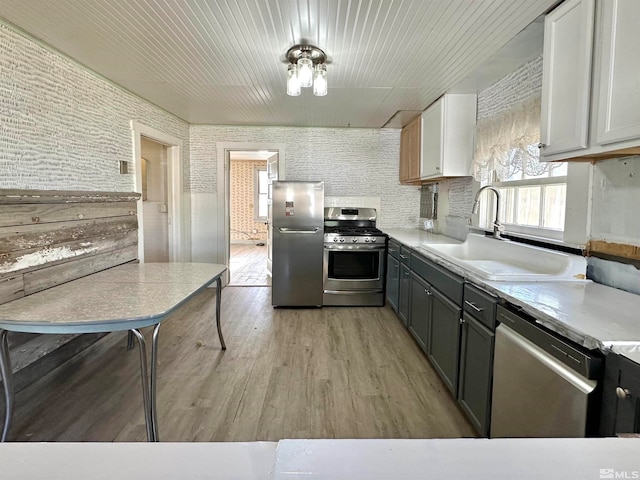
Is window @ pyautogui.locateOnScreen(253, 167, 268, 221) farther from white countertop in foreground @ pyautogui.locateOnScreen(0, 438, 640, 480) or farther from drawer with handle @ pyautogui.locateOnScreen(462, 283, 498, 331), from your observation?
white countertop in foreground @ pyautogui.locateOnScreen(0, 438, 640, 480)

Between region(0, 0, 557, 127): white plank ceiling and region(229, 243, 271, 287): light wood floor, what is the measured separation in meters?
2.80

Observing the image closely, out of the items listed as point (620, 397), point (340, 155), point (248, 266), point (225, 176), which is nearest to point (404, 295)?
point (340, 155)

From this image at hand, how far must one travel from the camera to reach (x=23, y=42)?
2211 mm

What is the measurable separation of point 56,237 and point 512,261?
3029 millimetres

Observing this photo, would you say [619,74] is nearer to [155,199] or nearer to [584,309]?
[584,309]

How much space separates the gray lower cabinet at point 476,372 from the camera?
5.71ft

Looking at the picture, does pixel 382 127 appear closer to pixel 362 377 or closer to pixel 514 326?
pixel 362 377

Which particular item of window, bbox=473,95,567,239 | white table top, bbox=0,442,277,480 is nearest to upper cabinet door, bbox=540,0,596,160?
window, bbox=473,95,567,239

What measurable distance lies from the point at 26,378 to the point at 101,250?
1024mm

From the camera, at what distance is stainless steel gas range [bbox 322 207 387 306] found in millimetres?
4172

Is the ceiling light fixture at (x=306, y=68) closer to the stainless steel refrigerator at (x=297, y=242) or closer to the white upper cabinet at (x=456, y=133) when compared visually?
the white upper cabinet at (x=456, y=133)

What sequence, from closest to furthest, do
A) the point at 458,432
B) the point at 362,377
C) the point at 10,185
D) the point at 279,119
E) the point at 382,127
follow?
→ the point at 458,432 → the point at 10,185 → the point at 362,377 → the point at 279,119 → the point at 382,127

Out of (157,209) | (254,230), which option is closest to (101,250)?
(157,209)

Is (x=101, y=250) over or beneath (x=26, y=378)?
over
